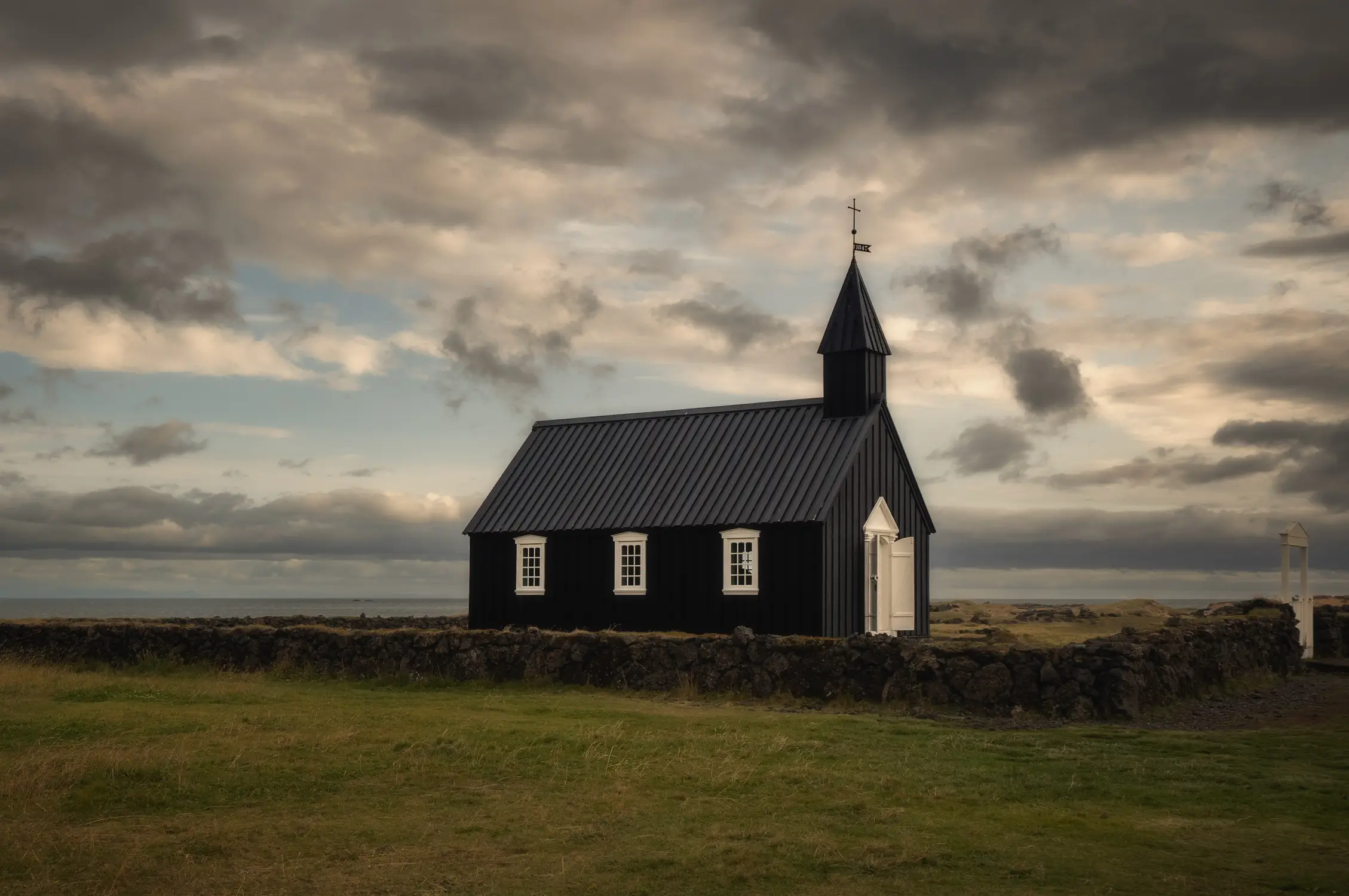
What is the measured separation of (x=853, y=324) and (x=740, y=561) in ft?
24.4

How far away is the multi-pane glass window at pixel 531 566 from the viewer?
35062 mm

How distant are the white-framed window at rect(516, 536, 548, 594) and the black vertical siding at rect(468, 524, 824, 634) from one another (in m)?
0.17

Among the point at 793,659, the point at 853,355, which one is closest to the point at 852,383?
the point at 853,355

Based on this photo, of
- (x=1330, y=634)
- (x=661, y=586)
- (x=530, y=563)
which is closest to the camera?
(x=661, y=586)

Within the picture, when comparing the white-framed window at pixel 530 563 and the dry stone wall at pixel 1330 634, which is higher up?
the white-framed window at pixel 530 563

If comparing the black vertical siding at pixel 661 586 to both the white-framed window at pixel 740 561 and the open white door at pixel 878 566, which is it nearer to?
the white-framed window at pixel 740 561

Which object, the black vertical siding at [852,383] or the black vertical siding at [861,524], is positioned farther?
the black vertical siding at [852,383]

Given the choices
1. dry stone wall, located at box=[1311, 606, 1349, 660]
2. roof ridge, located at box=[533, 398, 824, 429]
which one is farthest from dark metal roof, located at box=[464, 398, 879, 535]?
dry stone wall, located at box=[1311, 606, 1349, 660]

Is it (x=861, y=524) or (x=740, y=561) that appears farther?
(x=861, y=524)

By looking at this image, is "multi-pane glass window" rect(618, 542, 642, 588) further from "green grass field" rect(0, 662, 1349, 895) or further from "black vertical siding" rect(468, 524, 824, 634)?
"green grass field" rect(0, 662, 1349, 895)

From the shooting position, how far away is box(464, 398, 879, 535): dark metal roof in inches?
1245

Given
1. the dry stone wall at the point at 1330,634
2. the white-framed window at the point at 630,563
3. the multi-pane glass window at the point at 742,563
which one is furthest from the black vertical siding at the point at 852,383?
the dry stone wall at the point at 1330,634

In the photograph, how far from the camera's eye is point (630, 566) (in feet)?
109

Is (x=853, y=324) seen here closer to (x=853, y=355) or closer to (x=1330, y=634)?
(x=853, y=355)
